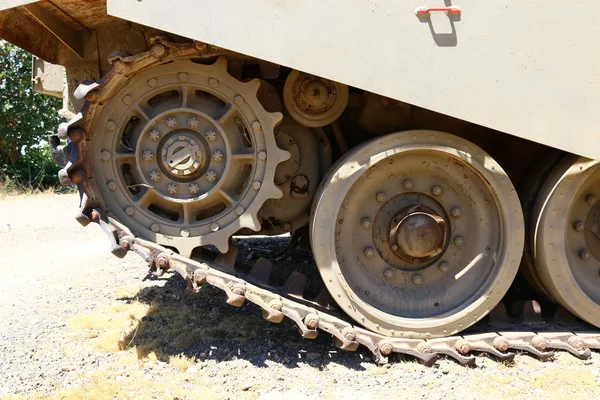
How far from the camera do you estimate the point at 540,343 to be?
374 centimetres

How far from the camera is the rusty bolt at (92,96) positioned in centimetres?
346

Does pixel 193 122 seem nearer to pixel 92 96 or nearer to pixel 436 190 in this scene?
pixel 92 96

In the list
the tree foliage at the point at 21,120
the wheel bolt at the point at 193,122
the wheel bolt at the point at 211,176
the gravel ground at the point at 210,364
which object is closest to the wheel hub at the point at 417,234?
the gravel ground at the point at 210,364

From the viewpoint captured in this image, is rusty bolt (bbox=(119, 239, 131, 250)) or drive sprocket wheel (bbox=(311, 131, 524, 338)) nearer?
rusty bolt (bbox=(119, 239, 131, 250))

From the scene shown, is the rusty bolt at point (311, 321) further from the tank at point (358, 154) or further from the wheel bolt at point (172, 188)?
the wheel bolt at point (172, 188)

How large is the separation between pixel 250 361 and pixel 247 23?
1919 millimetres

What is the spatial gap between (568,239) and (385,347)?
4.78ft

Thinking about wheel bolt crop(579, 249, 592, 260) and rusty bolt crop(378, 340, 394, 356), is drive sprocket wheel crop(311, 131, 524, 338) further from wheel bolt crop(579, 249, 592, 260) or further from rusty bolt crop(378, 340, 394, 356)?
wheel bolt crop(579, 249, 592, 260)

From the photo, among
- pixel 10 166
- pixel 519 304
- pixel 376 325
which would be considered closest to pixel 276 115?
pixel 376 325

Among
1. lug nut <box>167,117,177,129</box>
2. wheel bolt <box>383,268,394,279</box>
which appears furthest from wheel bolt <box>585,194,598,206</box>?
lug nut <box>167,117,177,129</box>

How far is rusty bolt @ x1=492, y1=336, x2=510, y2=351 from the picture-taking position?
3709 mm

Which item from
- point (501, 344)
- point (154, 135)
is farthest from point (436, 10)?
point (501, 344)

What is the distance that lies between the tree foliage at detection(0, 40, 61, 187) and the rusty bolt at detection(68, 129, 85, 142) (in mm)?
10400

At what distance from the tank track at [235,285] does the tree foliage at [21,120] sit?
10.4 metres
